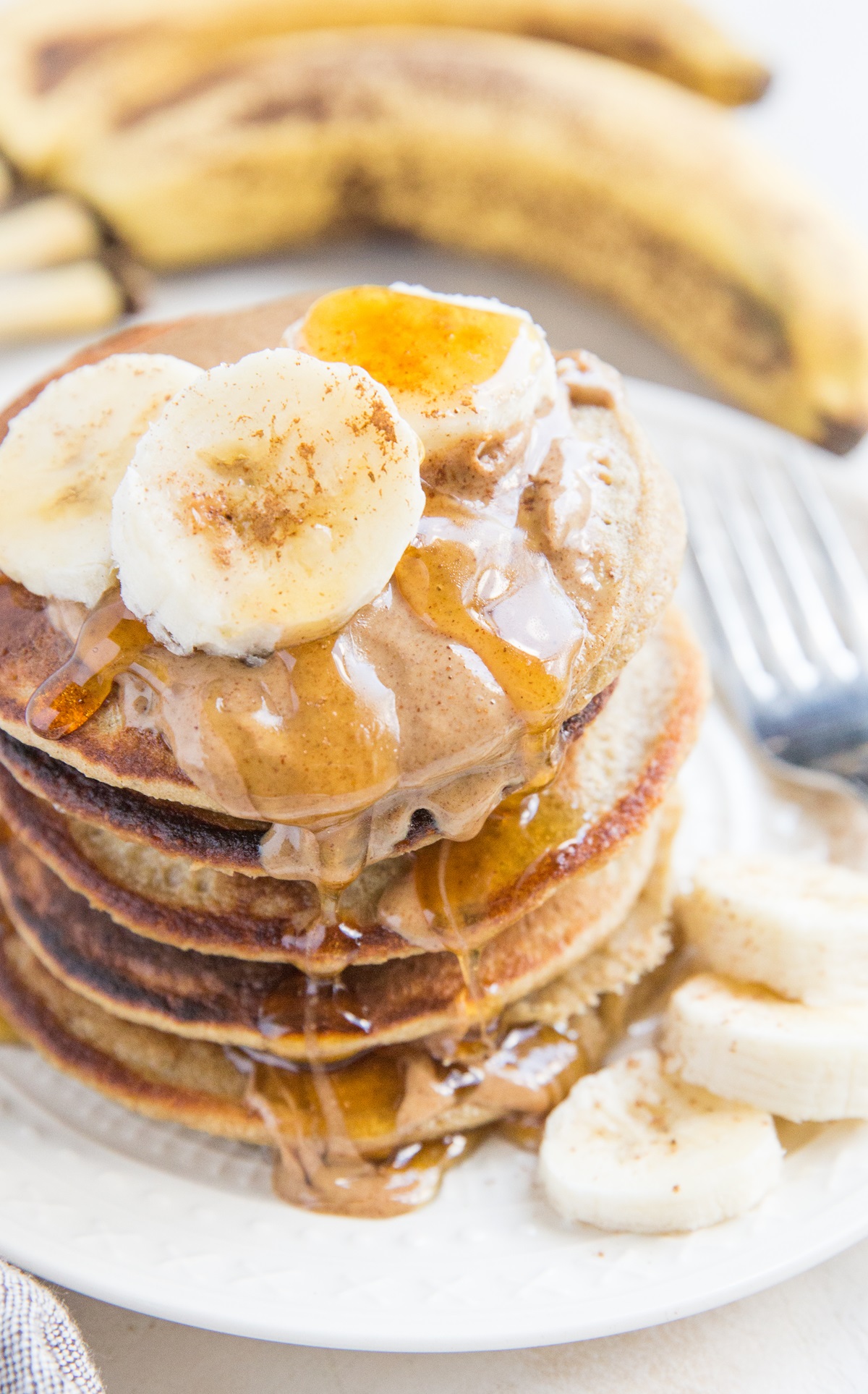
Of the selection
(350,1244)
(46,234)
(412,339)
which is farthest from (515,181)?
(350,1244)

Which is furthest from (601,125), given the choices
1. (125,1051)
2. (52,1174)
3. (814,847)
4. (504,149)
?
(52,1174)

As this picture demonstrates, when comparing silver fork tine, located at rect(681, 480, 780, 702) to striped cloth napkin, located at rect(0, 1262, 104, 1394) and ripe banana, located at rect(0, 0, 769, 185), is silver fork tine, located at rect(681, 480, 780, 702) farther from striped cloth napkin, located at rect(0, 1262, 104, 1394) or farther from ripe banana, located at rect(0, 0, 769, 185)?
striped cloth napkin, located at rect(0, 1262, 104, 1394)

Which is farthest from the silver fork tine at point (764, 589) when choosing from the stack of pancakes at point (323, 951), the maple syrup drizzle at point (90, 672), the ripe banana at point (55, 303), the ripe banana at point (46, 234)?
the ripe banana at point (46, 234)

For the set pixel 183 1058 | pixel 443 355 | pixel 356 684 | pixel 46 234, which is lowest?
pixel 183 1058

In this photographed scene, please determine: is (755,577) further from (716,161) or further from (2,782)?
(2,782)

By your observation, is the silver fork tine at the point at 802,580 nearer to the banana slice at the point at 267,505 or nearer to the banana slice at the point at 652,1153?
the banana slice at the point at 652,1153

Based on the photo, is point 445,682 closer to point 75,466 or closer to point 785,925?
point 75,466
